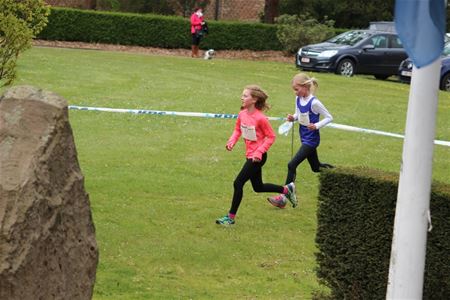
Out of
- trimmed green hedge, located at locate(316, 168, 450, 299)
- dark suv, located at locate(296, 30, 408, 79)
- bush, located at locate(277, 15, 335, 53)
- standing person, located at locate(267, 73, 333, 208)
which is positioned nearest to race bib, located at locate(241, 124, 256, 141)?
standing person, located at locate(267, 73, 333, 208)

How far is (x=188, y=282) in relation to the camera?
965 centimetres

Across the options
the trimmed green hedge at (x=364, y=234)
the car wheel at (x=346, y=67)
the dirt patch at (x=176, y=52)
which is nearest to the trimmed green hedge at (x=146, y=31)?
the dirt patch at (x=176, y=52)

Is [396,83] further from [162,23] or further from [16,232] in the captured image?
[16,232]

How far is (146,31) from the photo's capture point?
134 feet

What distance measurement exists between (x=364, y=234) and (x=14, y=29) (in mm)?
4768

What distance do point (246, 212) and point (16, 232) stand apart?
667 cm

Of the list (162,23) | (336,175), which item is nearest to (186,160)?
(336,175)

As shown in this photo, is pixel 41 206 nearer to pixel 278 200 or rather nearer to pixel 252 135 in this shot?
pixel 252 135

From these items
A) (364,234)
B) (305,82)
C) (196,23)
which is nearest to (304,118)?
(305,82)

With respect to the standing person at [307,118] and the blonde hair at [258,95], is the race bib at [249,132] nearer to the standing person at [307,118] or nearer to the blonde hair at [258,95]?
the blonde hair at [258,95]

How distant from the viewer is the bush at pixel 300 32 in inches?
1513

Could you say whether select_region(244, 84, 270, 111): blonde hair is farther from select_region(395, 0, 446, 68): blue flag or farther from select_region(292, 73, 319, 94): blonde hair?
select_region(395, 0, 446, 68): blue flag

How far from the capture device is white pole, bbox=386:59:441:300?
19.7ft

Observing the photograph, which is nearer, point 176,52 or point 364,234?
point 364,234
